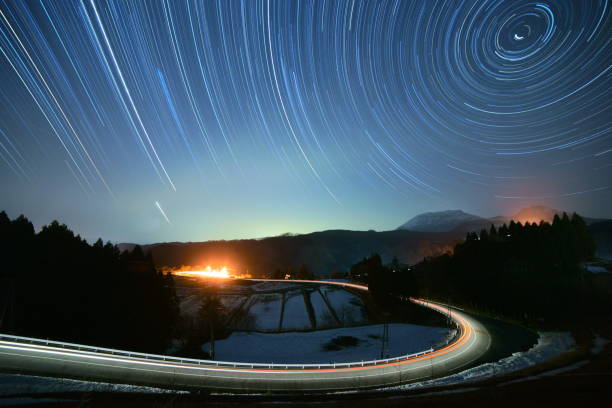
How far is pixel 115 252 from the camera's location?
52.7m

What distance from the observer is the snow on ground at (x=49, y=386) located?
20281 mm

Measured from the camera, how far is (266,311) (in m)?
77.2

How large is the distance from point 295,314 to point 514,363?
166 feet

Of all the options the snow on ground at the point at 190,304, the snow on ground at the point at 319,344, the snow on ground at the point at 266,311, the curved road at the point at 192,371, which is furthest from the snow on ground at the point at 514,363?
the snow on ground at the point at 190,304

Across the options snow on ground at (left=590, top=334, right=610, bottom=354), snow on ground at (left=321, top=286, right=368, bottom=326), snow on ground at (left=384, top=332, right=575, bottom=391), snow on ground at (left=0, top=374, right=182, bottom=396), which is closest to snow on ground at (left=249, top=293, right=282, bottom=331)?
snow on ground at (left=321, top=286, right=368, bottom=326)

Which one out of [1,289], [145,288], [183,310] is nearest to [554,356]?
[145,288]

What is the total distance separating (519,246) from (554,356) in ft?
229

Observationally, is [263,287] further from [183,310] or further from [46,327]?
[46,327]

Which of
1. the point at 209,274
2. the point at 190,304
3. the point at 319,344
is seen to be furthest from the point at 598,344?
the point at 209,274

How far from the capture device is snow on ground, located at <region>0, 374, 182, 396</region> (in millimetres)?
20281

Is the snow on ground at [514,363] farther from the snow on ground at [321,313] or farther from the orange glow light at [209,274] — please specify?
the orange glow light at [209,274]

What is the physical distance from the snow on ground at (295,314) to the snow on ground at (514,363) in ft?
127

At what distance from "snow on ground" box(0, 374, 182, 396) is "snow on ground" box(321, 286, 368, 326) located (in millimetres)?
46551

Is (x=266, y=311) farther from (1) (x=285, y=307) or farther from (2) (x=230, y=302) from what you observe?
(2) (x=230, y=302)
